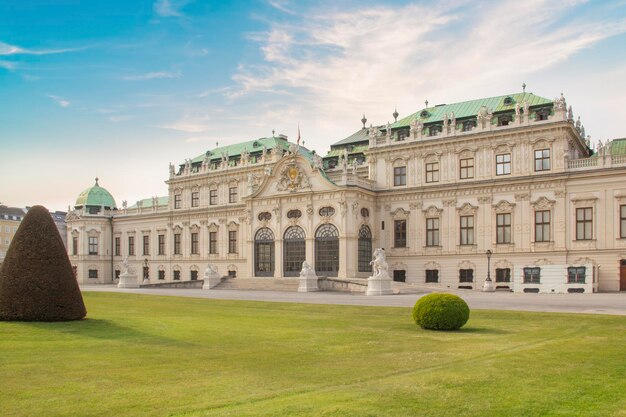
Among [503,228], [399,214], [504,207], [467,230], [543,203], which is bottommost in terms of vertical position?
[467,230]

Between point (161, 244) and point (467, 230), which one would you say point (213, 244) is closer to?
point (161, 244)

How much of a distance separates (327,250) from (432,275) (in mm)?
10058

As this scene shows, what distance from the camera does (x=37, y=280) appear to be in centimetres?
2342

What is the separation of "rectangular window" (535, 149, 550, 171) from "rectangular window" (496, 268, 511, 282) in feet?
29.5

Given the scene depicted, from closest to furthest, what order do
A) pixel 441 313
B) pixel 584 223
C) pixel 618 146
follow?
1. pixel 441 313
2. pixel 584 223
3. pixel 618 146

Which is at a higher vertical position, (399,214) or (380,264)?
(399,214)

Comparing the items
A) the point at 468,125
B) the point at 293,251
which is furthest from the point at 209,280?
the point at 468,125

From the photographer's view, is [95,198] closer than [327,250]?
No

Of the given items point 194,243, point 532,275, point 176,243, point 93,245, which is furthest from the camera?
point 93,245

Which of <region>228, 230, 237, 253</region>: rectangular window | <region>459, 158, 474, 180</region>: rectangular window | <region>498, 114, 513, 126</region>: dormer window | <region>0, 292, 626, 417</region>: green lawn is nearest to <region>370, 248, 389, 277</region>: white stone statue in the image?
<region>459, 158, 474, 180</region>: rectangular window

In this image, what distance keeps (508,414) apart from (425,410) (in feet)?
4.46

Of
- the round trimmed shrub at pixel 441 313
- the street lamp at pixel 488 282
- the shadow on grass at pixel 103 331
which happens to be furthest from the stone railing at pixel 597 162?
the shadow on grass at pixel 103 331

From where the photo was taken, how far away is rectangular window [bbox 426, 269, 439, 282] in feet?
194

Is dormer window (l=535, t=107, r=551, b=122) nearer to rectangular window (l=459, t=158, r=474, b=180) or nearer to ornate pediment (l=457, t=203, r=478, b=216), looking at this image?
rectangular window (l=459, t=158, r=474, b=180)
